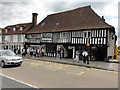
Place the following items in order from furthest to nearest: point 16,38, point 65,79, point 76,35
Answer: point 16,38 < point 76,35 < point 65,79

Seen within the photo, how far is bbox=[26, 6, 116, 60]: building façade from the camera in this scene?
16.8 meters

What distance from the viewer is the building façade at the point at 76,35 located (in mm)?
16828

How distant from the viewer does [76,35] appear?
744 inches

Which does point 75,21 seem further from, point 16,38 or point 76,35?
point 16,38

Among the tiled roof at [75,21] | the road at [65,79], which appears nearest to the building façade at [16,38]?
the tiled roof at [75,21]

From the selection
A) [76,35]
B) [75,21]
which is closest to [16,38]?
[75,21]

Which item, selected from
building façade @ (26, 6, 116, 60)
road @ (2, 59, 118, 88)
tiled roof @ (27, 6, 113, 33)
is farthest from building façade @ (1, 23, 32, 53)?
road @ (2, 59, 118, 88)

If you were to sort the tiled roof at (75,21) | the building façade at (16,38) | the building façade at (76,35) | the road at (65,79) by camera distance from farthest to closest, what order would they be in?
the building façade at (16,38)
the tiled roof at (75,21)
the building façade at (76,35)
the road at (65,79)

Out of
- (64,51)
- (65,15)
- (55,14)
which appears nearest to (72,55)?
(64,51)

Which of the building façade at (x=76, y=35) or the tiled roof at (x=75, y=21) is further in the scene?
the tiled roof at (x=75, y=21)

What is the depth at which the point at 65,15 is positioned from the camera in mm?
23391

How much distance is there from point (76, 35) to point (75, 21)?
2864 mm

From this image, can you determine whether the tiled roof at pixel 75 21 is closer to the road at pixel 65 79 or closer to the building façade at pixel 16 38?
the building façade at pixel 16 38

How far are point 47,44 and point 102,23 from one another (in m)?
10.3
